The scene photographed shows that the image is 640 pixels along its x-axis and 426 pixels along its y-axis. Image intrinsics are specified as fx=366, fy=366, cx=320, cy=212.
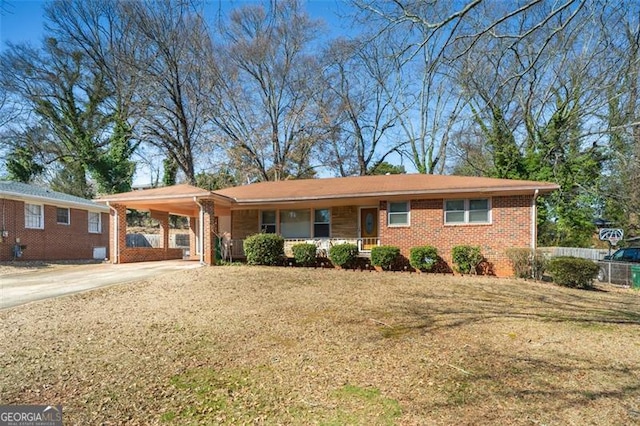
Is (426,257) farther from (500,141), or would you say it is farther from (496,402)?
(500,141)

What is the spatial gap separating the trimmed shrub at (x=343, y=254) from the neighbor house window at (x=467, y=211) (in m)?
3.65

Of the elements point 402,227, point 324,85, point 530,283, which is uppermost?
point 324,85

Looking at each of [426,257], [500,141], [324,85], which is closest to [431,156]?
[500,141]

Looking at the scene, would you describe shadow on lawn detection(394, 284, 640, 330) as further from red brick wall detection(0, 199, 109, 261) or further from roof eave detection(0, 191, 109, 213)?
red brick wall detection(0, 199, 109, 261)

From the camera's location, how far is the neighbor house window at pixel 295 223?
17.1m

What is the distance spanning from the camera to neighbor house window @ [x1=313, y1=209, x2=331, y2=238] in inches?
660

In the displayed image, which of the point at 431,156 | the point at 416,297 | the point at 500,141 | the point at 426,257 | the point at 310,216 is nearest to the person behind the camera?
the point at 416,297

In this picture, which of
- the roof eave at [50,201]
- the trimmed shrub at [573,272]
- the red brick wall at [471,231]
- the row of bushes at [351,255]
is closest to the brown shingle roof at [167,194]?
the row of bushes at [351,255]

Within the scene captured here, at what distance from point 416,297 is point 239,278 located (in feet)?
16.7

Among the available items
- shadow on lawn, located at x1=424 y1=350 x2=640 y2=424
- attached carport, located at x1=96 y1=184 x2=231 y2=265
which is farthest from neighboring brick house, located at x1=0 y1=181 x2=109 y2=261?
shadow on lawn, located at x1=424 y1=350 x2=640 y2=424

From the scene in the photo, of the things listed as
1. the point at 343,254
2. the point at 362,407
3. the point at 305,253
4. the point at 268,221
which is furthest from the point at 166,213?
the point at 362,407

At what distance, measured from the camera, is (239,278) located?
10734mm

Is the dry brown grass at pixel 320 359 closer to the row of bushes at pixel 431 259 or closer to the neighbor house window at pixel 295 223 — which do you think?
the row of bushes at pixel 431 259

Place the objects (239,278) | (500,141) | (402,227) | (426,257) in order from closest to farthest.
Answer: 1. (239,278)
2. (426,257)
3. (402,227)
4. (500,141)
